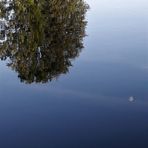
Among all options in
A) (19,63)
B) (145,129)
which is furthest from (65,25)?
(145,129)

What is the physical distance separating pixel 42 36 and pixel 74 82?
398 cm

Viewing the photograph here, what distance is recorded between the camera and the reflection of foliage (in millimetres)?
17547

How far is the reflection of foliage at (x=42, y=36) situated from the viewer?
17.5 m

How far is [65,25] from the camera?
2116cm

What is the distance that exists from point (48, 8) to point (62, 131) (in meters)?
10.8

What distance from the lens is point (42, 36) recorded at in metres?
19.8

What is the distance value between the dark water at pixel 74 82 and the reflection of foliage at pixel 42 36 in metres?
0.04

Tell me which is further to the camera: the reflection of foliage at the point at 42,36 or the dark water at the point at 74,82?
the reflection of foliage at the point at 42,36

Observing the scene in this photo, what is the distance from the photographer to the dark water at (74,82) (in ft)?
42.4

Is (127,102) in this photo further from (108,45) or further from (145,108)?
(108,45)

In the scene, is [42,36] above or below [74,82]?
above

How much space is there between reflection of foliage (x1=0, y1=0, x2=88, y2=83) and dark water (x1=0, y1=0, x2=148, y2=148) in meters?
0.04

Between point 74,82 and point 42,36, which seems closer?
point 74,82

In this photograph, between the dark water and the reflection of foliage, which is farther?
the reflection of foliage
